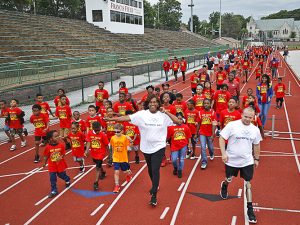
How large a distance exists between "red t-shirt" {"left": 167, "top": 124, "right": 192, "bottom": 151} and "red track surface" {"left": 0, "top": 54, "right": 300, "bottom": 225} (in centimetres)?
87

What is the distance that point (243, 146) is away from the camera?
5508 millimetres

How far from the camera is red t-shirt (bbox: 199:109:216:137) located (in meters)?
7.98

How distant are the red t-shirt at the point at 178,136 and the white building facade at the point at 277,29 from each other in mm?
127639

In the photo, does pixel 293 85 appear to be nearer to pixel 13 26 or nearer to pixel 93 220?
pixel 93 220

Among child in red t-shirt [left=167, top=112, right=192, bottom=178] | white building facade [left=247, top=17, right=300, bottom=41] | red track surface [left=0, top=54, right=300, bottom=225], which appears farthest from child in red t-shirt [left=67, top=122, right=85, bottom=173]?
white building facade [left=247, top=17, right=300, bottom=41]

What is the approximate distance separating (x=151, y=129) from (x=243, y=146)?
162 centimetres

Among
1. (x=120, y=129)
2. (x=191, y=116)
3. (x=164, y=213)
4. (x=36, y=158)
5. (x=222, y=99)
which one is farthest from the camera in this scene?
(x=222, y=99)

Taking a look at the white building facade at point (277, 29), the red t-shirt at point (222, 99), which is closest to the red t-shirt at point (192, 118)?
the red t-shirt at point (222, 99)

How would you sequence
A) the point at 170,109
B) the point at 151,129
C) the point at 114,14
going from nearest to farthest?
the point at 151,129
the point at 170,109
the point at 114,14

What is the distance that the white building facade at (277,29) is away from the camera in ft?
426

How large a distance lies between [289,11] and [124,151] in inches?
7344

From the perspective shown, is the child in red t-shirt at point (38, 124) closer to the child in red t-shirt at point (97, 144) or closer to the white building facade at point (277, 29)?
the child in red t-shirt at point (97, 144)

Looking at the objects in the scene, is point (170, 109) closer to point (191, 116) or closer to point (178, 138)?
point (191, 116)

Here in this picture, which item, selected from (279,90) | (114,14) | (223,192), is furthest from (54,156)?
(114,14)
